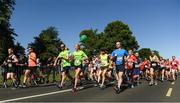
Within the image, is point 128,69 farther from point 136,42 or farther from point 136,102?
point 136,42

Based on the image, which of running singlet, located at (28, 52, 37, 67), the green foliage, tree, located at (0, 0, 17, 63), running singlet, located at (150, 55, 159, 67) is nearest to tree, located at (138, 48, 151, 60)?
the green foliage

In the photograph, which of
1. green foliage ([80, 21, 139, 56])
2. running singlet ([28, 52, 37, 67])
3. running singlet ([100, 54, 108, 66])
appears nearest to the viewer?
running singlet ([28, 52, 37, 67])

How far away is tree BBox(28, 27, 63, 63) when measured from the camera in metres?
128

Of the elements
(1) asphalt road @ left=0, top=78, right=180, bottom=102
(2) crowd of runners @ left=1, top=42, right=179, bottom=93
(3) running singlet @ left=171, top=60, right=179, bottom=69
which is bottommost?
(1) asphalt road @ left=0, top=78, right=180, bottom=102

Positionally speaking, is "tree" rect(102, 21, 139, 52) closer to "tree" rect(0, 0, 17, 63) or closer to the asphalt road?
"tree" rect(0, 0, 17, 63)

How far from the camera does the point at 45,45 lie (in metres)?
134

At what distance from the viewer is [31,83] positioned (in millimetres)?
27109

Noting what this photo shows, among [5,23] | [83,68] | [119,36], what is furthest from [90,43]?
[83,68]

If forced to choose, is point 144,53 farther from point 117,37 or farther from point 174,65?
point 174,65

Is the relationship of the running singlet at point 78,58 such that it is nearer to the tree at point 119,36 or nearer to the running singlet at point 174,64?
the running singlet at point 174,64

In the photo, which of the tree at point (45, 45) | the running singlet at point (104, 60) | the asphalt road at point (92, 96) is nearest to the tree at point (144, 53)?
the tree at point (45, 45)

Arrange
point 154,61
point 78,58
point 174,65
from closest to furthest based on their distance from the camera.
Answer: point 78,58
point 154,61
point 174,65

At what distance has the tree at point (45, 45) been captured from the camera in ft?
421

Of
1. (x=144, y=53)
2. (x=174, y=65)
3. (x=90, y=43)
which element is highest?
(x=144, y=53)
